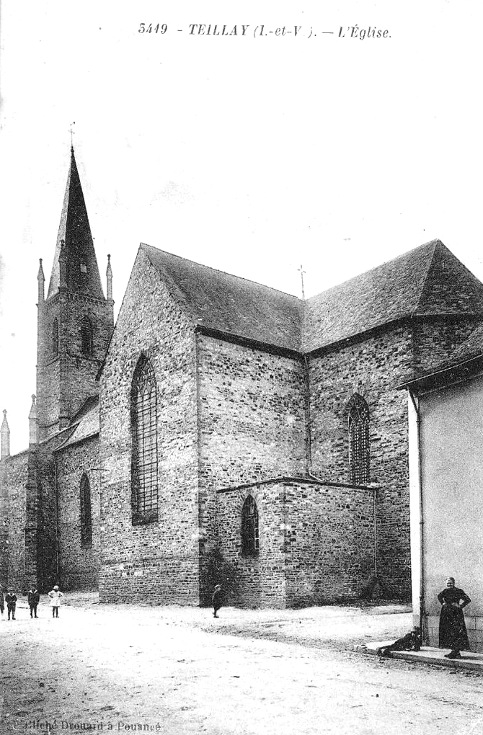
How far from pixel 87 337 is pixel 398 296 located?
25453 mm

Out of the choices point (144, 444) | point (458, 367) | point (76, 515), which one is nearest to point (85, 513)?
point (76, 515)

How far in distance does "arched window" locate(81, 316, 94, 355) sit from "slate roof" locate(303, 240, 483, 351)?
19.7m

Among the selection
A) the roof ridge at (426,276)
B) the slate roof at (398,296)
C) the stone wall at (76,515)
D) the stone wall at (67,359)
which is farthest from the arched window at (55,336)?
the roof ridge at (426,276)

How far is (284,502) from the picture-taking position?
19250mm

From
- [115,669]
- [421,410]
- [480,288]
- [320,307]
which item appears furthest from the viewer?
[320,307]

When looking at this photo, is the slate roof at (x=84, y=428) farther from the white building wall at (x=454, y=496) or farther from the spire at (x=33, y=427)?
the white building wall at (x=454, y=496)

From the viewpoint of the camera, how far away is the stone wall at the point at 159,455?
21906 millimetres

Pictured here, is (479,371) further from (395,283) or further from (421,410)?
(395,283)

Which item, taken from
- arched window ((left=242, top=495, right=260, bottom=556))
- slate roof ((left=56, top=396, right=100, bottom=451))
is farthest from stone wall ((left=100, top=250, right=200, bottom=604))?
slate roof ((left=56, top=396, right=100, bottom=451))

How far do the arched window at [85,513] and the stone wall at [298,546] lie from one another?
1329 centimetres

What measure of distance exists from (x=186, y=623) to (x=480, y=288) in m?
14.0

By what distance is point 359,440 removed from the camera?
23.4 m

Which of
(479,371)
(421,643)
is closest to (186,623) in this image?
(421,643)

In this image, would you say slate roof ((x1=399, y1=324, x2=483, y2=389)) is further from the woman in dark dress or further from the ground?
the ground
